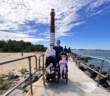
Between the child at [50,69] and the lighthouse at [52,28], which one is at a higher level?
the lighthouse at [52,28]

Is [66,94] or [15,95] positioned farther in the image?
[15,95]

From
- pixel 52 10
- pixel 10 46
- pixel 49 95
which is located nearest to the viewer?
pixel 49 95

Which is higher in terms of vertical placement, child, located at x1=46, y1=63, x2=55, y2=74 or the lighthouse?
the lighthouse

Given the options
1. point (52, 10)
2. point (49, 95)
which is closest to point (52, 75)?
point (49, 95)

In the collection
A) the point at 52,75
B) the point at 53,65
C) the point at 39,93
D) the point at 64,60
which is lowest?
the point at 39,93

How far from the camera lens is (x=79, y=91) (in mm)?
2744

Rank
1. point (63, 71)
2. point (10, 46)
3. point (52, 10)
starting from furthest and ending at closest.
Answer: point (10, 46) → point (52, 10) → point (63, 71)

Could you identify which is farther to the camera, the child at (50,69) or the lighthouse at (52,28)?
the lighthouse at (52,28)

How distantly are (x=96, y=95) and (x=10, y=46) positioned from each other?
45.9m

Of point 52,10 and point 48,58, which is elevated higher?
point 52,10

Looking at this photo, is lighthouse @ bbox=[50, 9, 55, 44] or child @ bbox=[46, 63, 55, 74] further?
lighthouse @ bbox=[50, 9, 55, 44]

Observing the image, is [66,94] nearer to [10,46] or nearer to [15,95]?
[15,95]

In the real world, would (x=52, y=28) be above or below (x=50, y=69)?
above

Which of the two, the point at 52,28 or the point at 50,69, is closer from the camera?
the point at 50,69
